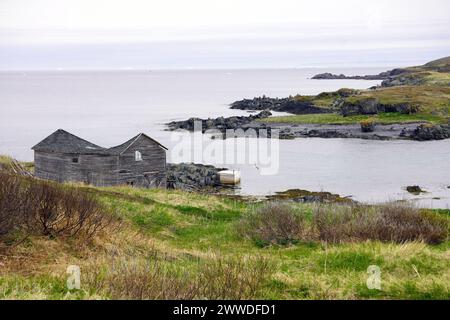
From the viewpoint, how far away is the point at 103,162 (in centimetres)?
4188

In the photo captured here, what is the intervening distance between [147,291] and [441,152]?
70241 mm

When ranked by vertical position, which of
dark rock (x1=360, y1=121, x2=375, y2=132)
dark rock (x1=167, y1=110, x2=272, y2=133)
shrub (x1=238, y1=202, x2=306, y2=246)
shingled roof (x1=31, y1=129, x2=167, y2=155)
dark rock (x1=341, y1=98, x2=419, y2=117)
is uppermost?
dark rock (x1=341, y1=98, x2=419, y2=117)

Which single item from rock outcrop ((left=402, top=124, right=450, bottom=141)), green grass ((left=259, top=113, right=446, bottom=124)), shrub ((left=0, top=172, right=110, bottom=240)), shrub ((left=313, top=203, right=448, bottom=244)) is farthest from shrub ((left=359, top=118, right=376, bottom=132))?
shrub ((left=0, top=172, right=110, bottom=240))

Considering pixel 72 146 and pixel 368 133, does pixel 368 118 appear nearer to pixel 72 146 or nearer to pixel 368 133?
pixel 368 133

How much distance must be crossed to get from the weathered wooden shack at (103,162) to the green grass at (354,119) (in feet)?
192

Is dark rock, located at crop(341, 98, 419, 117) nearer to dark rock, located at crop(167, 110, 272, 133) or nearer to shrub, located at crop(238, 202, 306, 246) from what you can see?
dark rock, located at crop(167, 110, 272, 133)

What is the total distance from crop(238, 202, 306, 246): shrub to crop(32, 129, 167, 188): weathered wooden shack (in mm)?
23165

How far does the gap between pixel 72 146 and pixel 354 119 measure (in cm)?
6366

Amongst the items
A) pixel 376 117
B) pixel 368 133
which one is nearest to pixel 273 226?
pixel 368 133

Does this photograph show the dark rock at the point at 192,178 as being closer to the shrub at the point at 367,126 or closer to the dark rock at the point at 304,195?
the dark rock at the point at 304,195

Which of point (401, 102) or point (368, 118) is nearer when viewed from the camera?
point (368, 118)

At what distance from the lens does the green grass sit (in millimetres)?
93375

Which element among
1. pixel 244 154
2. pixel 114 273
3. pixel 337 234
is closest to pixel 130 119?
pixel 244 154

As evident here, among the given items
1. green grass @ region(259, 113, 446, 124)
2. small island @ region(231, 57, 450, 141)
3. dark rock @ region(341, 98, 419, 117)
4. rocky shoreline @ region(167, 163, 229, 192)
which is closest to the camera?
rocky shoreline @ region(167, 163, 229, 192)
